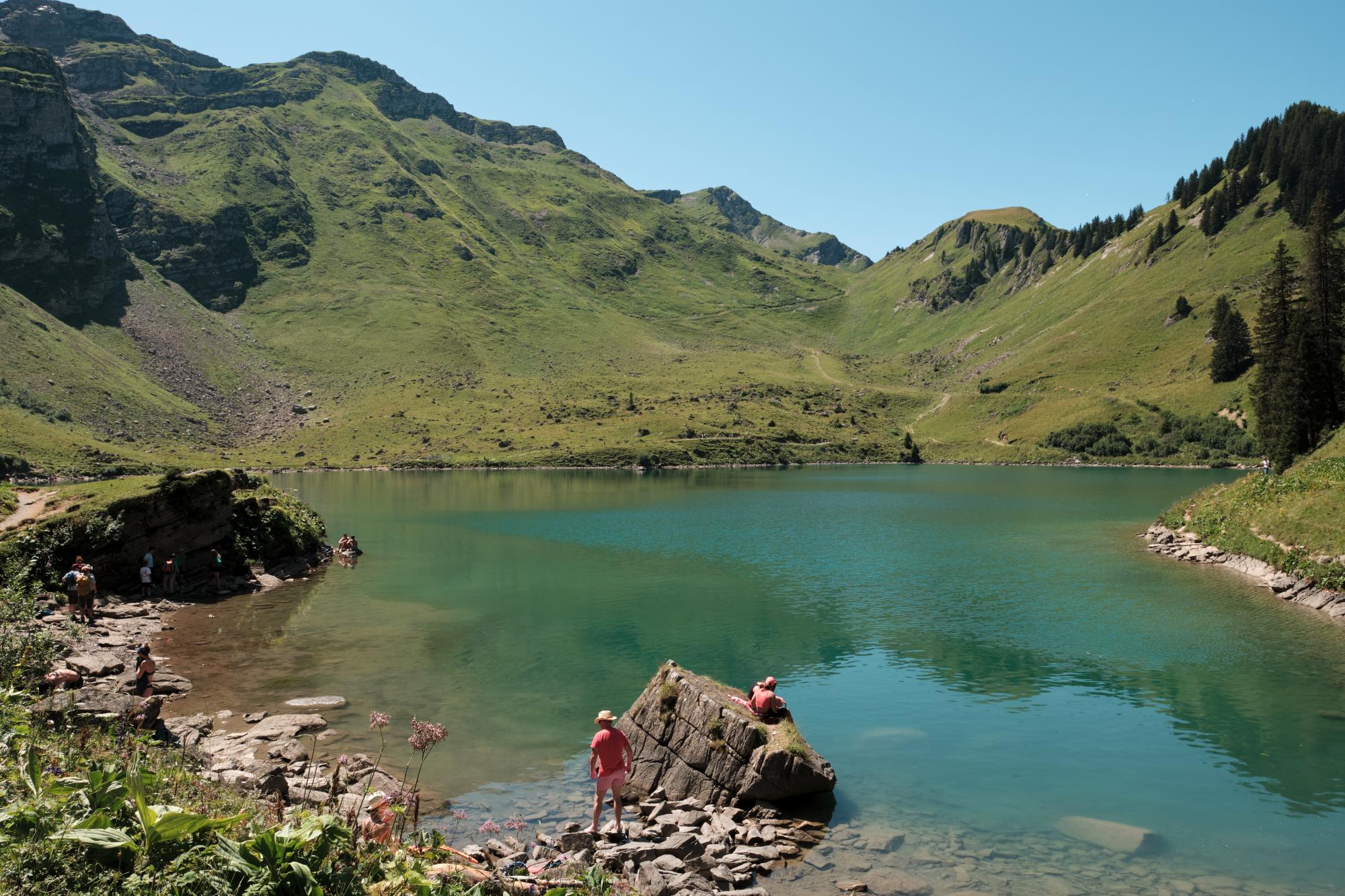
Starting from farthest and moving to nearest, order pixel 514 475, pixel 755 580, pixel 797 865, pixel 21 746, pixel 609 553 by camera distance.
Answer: pixel 514 475, pixel 609 553, pixel 755 580, pixel 797 865, pixel 21 746

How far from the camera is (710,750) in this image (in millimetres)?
22500

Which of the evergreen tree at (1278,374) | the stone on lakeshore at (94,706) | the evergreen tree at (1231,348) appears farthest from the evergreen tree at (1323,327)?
the evergreen tree at (1231,348)

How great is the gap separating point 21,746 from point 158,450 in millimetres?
204243

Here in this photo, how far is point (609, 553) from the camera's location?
230ft

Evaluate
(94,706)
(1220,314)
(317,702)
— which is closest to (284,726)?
(317,702)

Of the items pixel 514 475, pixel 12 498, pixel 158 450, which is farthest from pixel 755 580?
pixel 158 450

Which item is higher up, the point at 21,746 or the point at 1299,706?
the point at 21,746

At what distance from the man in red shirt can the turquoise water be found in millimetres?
2827

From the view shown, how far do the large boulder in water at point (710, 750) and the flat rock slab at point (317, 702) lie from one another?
11742 millimetres

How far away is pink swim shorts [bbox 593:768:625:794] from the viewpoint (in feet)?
63.3

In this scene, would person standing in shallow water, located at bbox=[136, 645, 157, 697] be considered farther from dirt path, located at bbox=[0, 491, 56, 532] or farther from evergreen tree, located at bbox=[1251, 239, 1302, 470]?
evergreen tree, located at bbox=[1251, 239, 1302, 470]

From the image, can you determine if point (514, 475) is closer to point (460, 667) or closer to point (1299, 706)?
point (460, 667)

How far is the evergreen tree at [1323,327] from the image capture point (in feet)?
230

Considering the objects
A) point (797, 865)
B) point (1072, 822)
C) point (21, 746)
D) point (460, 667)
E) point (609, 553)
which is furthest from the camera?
point (609, 553)
